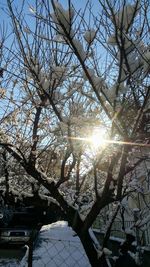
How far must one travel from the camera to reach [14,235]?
610 inches

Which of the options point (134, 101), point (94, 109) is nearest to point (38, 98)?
point (94, 109)

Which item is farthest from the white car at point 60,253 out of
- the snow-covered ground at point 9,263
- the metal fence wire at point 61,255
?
the snow-covered ground at point 9,263

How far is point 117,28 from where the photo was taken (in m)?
3.30

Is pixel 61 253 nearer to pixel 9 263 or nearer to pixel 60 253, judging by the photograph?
pixel 60 253

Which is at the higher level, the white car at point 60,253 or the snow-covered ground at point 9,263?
the white car at point 60,253

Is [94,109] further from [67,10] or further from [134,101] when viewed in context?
[67,10]

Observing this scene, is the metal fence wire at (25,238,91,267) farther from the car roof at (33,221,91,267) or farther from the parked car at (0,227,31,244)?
the parked car at (0,227,31,244)

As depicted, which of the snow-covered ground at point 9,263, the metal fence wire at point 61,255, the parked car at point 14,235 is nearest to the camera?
the metal fence wire at point 61,255

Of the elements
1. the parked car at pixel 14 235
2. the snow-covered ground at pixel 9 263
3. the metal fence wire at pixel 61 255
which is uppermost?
the parked car at pixel 14 235

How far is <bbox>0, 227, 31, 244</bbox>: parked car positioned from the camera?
15.1m

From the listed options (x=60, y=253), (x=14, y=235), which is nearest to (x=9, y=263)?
(x=14, y=235)

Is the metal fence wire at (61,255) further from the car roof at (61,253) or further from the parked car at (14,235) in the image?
the parked car at (14,235)

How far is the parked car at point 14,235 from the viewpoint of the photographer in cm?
1512

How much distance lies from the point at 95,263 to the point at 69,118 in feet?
6.65
